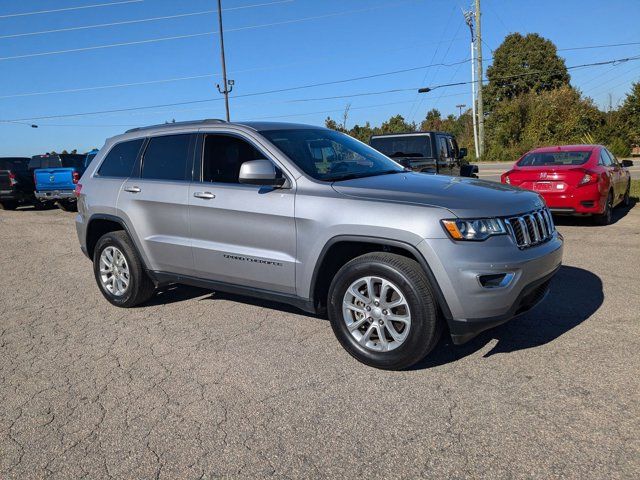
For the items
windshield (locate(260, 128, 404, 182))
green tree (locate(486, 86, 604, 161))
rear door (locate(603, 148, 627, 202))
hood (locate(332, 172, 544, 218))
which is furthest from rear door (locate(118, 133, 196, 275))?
green tree (locate(486, 86, 604, 161))

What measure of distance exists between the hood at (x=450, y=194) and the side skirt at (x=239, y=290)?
3.03 feet

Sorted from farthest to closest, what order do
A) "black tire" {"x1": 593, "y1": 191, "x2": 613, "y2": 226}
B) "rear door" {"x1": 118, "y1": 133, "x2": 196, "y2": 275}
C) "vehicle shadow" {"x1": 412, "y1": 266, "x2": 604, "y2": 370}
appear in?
"black tire" {"x1": 593, "y1": 191, "x2": 613, "y2": 226}
"rear door" {"x1": 118, "y1": 133, "x2": 196, "y2": 275}
"vehicle shadow" {"x1": 412, "y1": 266, "x2": 604, "y2": 370}

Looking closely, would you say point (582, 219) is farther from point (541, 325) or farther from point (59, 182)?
point (59, 182)

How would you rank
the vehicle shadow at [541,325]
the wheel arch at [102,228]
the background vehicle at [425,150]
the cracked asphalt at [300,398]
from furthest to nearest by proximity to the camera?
the background vehicle at [425,150] → the wheel arch at [102,228] → the vehicle shadow at [541,325] → the cracked asphalt at [300,398]

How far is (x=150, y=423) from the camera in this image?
10.3 ft

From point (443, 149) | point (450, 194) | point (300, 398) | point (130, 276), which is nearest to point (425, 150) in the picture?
point (443, 149)

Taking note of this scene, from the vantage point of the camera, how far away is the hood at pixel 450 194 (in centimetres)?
350

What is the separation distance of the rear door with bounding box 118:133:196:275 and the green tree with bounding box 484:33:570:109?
2296 inches

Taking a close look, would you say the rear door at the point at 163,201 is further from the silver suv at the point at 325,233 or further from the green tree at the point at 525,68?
the green tree at the point at 525,68

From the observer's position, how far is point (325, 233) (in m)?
3.85

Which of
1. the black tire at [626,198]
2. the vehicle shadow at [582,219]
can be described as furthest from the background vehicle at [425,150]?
the black tire at [626,198]

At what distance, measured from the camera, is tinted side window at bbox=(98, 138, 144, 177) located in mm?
5449

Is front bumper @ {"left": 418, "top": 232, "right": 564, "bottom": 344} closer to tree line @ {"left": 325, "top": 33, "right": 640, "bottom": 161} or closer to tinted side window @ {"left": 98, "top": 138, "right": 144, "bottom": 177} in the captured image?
tinted side window @ {"left": 98, "top": 138, "right": 144, "bottom": 177}

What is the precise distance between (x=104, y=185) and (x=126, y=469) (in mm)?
3564
